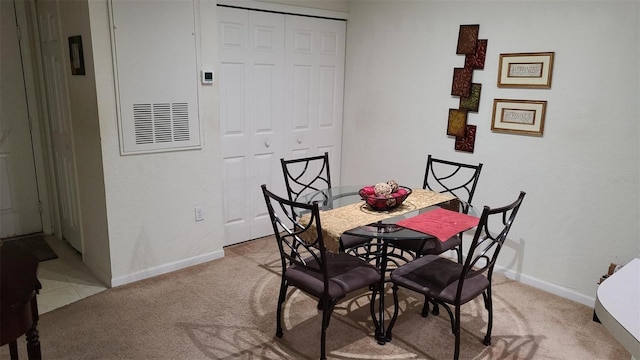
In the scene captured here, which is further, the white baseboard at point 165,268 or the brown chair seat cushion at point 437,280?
the white baseboard at point 165,268

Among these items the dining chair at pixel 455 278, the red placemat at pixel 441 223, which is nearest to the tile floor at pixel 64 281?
the dining chair at pixel 455 278

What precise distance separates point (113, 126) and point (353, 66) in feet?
7.31

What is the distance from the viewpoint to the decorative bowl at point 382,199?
253 cm

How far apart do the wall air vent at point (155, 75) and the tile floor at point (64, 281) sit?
3.21ft

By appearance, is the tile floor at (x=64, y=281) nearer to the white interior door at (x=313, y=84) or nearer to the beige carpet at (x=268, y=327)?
the beige carpet at (x=268, y=327)

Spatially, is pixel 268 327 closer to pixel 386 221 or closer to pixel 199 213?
pixel 386 221

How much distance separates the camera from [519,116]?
3164 millimetres

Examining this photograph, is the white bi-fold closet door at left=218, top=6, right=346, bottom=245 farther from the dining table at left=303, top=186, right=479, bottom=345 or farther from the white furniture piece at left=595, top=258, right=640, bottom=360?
the white furniture piece at left=595, top=258, right=640, bottom=360

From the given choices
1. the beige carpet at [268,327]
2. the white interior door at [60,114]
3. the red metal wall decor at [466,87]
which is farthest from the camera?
the red metal wall decor at [466,87]

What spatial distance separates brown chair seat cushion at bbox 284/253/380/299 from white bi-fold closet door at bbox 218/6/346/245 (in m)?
1.52

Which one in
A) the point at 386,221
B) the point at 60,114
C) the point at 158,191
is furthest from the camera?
the point at 60,114

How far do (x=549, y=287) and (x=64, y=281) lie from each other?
134 inches

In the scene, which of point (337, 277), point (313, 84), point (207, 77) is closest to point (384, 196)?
point (337, 277)

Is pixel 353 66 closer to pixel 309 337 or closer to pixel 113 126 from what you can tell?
pixel 113 126
